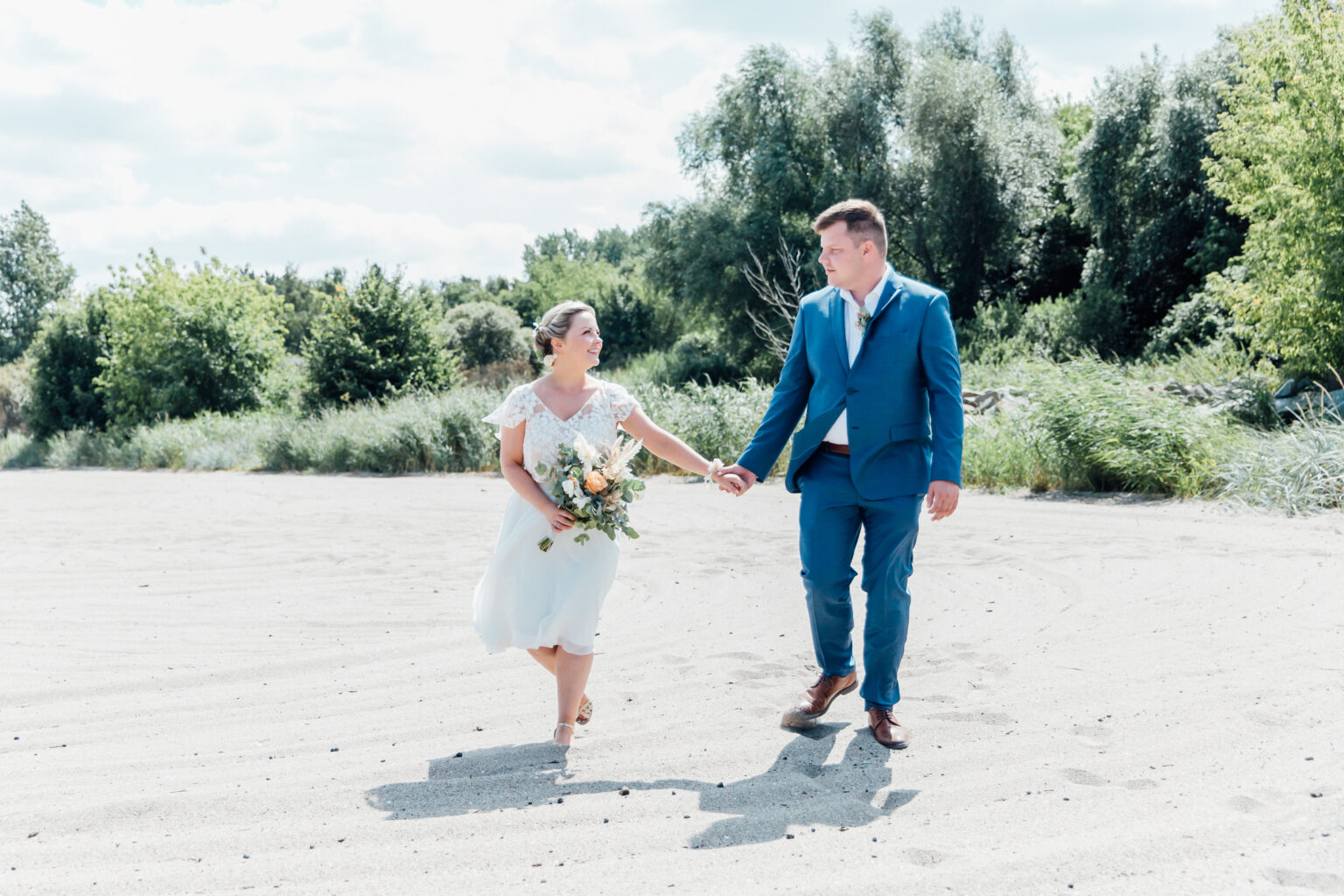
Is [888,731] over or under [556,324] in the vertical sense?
under

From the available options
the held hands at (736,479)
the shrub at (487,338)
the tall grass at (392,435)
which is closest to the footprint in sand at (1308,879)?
the held hands at (736,479)

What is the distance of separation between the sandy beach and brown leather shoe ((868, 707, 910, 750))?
5cm

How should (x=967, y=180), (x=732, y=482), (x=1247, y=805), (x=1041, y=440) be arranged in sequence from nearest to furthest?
1. (x=1247, y=805)
2. (x=732, y=482)
3. (x=1041, y=440)
4. (x=967, y=180)

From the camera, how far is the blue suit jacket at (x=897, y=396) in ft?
12.9

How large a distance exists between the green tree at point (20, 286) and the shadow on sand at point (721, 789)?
69.8m

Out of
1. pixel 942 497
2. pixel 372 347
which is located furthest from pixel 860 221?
pixel 372 347

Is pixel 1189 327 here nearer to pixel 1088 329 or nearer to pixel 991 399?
pixel 1088 329

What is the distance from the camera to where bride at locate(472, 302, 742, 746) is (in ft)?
13.5

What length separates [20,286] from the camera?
62.5 m

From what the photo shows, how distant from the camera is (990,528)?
9.41m

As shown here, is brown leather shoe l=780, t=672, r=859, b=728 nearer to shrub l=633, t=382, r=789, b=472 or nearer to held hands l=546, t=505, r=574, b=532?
held hands l=546, t=505, r=574, b=532

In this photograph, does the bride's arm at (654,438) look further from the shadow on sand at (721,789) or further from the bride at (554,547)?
the shadow on sand at (721,789)

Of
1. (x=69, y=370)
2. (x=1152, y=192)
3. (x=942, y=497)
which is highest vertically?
(x=1152, y=192)

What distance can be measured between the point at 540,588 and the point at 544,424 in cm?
68
